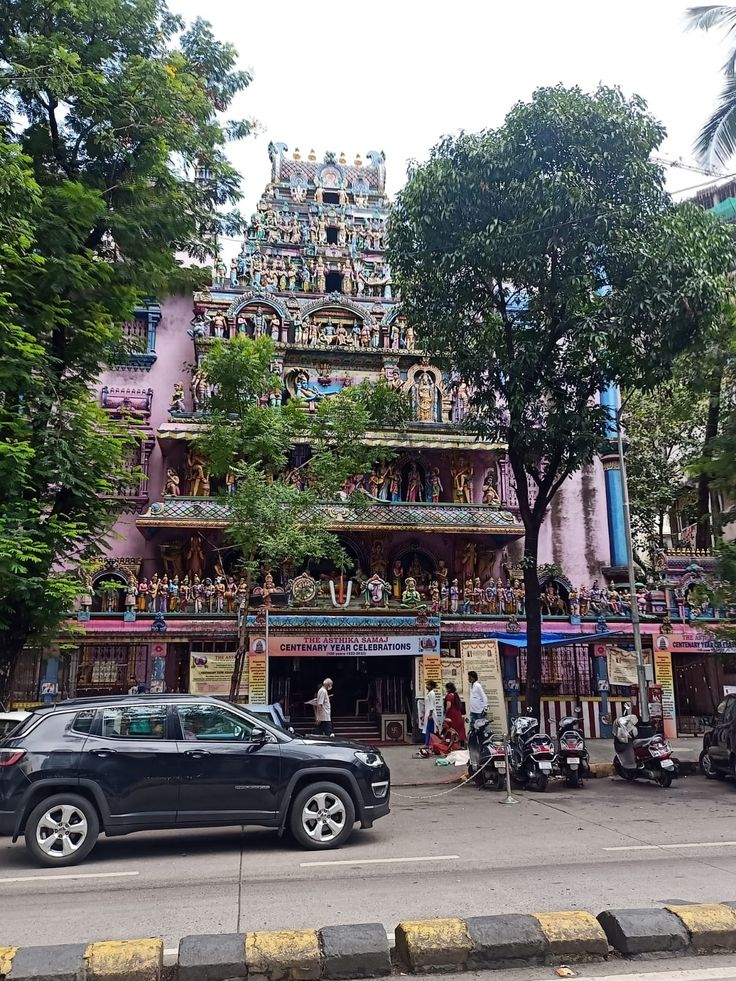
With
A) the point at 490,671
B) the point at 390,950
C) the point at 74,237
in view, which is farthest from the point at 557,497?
the point at 390,950

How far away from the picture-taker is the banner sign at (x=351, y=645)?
19125 millimetres

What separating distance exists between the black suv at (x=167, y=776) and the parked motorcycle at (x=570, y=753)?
4.95m

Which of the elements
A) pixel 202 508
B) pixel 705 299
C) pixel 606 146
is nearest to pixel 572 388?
pixel 705 299

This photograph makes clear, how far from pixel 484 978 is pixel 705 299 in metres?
11.6

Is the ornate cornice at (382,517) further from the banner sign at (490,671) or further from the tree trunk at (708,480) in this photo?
the tree trunk at (708,480)

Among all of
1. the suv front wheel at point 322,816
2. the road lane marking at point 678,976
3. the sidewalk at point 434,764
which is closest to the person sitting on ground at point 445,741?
the sidewalk at point 434,764

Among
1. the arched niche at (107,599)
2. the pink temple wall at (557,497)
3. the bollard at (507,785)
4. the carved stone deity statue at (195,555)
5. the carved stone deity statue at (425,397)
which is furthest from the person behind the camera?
the pink temple wall at (557,497)

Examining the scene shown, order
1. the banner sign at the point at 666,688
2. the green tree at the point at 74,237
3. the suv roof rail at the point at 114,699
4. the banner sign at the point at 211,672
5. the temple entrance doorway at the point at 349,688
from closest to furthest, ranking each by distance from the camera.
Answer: the suv roof rail at the point at 114,699 → the green tree at the point at 74,237 → the banner sign at the point at 211,672 → the banner sign at the point at 666,688 → the temple entrance doorway at the point at 349,688

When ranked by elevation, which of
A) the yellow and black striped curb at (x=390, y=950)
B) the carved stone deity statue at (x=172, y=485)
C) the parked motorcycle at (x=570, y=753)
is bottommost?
the yellow and black striped curb at (x=390, y=950)

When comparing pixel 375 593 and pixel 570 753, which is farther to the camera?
pixel 375 593

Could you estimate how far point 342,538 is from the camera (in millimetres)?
24078

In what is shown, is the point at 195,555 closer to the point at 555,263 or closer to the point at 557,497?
the point at 557,497

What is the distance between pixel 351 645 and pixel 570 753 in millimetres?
7885

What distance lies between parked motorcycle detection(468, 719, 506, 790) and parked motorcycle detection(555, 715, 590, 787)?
3.14 feet
